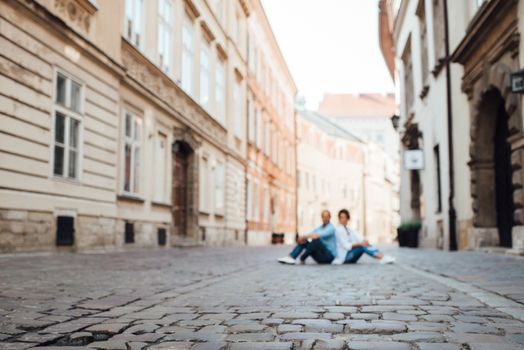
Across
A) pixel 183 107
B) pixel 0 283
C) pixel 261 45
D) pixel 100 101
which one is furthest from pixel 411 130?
pixel 0 283

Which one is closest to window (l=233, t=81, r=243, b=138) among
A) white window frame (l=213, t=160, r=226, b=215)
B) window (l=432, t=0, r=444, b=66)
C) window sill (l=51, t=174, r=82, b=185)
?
white window frame (l=213, t=160, r=226, b=215)

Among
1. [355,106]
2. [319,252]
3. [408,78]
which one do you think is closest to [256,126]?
[408,78]

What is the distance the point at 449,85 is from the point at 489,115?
2.71 m

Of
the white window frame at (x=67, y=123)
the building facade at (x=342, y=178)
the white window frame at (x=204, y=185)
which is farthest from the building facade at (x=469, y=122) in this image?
the building facade at (x=342, y=178)

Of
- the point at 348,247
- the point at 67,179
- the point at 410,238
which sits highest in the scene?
the point at 67,179

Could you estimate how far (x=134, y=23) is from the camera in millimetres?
16297

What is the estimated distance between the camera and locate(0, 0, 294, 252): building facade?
1074 centimetres

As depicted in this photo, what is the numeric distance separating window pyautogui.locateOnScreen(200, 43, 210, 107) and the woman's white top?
41.7 ft

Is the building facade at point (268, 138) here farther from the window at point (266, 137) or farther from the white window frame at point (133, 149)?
the white window frame at point (133, 149)

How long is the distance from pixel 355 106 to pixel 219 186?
2444 inches

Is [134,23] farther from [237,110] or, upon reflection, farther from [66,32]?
[237,110]

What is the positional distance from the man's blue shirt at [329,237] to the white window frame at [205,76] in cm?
1234

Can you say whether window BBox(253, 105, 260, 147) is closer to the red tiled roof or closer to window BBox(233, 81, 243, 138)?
window BBox(233, 81, 243, 138)

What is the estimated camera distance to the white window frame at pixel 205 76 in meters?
23.1
